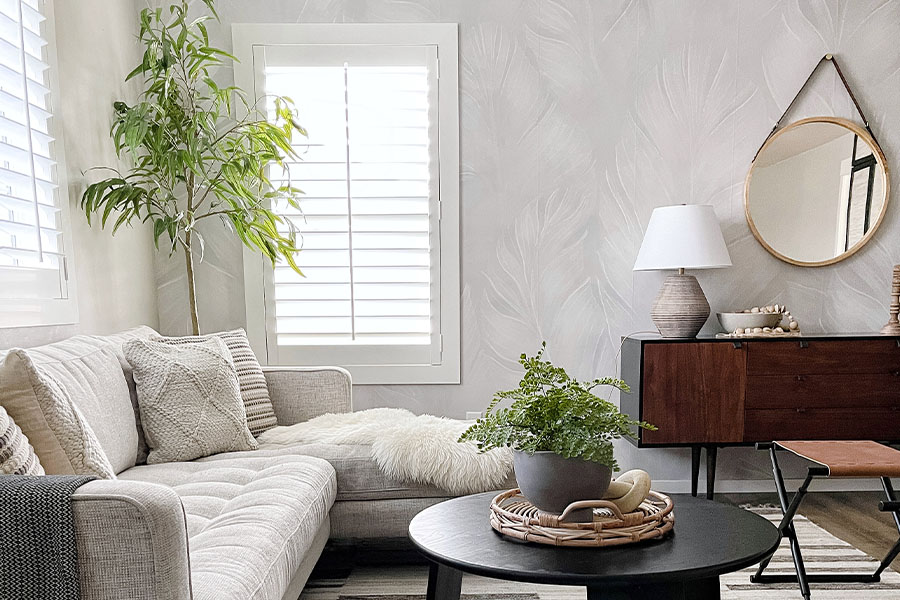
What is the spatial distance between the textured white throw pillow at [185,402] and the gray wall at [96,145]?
15.5 inches

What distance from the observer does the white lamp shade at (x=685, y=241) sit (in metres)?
3.21

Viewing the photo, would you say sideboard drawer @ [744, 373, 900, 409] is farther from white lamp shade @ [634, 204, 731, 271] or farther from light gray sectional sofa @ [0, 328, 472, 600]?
light gray sectional sofa @ [0, 328, 472, 600]

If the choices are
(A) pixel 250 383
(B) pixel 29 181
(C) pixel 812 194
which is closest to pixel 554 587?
(A) pixel 250 383

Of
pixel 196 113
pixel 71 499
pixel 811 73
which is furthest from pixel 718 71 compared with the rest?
pixel 71 499

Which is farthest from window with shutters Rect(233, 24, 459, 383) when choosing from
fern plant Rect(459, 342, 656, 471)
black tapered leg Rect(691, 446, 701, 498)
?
fern plant Rect(459, 342, 656, 471)

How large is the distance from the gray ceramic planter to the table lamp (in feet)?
6.27

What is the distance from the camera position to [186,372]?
2420 millimetres

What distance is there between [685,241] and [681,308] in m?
0.31

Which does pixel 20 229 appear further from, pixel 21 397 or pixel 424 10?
pixel 424 10

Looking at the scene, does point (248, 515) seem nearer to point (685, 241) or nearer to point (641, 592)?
point (641, 592)

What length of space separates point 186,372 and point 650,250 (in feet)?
6.92

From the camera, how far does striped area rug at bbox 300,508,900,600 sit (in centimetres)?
236

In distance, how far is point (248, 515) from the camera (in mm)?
1748

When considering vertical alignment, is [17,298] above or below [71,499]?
above
